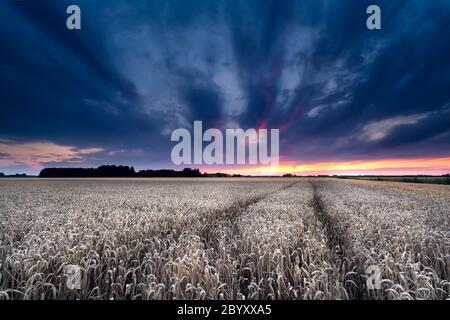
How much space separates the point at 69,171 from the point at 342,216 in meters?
134

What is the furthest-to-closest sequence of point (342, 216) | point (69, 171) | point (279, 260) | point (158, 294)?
point (69, 171) < point (342, 216) < point (279, 260) < point (158, 294)

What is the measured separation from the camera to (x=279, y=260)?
16.4ft

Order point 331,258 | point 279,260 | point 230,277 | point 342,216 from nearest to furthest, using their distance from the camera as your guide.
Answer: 1. point 230,277
2. point 279,260
3. point 331,258
4. point 342,216
